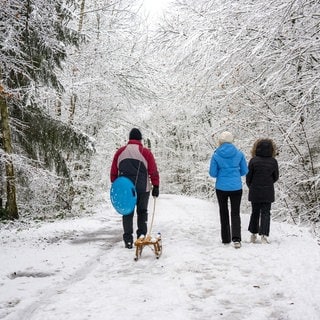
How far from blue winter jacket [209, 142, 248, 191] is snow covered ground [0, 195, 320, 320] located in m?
1.10

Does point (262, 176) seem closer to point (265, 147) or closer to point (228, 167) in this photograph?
point (265, 147)

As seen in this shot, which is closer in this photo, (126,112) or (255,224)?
(255,224)

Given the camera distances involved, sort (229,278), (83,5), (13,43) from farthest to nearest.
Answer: (83,5)
(13,43)
(229,278)

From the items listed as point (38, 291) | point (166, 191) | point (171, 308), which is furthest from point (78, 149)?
point (166, 191)

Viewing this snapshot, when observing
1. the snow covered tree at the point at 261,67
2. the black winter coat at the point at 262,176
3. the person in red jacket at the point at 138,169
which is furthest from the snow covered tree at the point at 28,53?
the black winter coat at the point at 262,176

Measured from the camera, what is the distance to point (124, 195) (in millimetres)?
6578

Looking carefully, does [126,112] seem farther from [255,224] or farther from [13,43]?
[255,224]

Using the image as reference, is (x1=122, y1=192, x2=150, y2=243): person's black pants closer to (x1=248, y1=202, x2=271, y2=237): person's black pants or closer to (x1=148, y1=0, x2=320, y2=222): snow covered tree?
(x1=248, y1=202, x2=271, y2=237): person's black pants

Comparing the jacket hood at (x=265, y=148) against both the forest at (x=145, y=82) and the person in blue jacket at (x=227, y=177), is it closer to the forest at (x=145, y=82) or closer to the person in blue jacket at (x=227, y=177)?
the person in blue jacket at (x=227, y=177)

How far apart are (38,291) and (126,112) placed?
1466 cm

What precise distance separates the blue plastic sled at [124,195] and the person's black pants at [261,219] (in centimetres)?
227

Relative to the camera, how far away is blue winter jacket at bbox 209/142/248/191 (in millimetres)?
6801

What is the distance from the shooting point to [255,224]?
706 cm

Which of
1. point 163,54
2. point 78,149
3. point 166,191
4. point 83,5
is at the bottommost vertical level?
point 166,191
